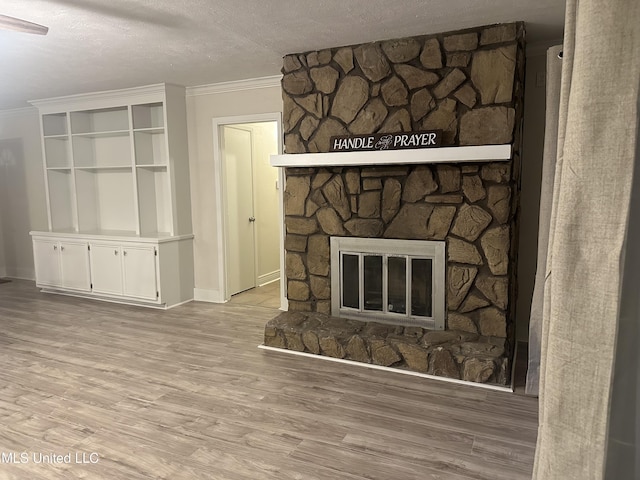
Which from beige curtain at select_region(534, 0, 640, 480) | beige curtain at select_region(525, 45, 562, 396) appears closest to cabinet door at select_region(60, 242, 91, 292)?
beige curtain at select_region(525, 45, 562, 396)

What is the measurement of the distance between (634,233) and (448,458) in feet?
5.18

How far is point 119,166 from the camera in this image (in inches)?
212

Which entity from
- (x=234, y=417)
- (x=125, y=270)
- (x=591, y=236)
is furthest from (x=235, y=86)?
(x=591, y=236)

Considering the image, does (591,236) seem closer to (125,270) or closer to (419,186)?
(419,186)

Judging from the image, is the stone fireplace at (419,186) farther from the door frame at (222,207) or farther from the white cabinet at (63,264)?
the white cabinet at (63,264)

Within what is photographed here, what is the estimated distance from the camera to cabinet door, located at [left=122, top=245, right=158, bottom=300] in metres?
4.91

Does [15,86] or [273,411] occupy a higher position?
[15,86]

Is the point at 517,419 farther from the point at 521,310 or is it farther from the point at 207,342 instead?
the point at 207,342

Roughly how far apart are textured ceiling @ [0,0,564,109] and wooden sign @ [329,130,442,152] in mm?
695

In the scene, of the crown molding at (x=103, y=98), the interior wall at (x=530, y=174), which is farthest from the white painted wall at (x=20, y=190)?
the interior wall at (x=530, y=174)

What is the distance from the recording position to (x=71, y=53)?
139 inches

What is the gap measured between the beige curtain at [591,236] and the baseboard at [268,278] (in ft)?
16.6

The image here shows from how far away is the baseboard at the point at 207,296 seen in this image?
5203 mm

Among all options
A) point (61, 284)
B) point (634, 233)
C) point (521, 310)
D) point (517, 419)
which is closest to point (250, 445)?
point (517, 419)
